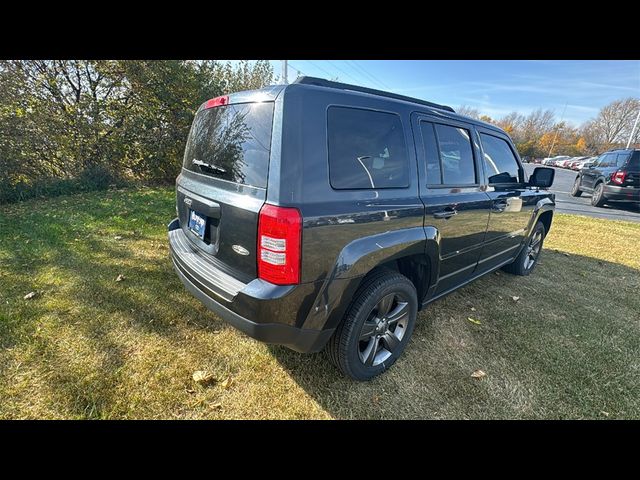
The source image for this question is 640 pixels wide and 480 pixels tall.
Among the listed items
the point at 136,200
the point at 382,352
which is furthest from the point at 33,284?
the point at 136,200

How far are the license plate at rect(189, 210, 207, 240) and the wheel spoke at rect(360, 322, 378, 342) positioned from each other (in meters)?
1.32

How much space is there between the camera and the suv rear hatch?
1.70 meters

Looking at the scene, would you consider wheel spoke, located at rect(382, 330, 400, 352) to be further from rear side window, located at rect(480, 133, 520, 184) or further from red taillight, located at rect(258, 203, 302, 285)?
rear side window, located at rect(480, 133, 520, 184)

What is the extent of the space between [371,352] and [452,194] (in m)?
1.45

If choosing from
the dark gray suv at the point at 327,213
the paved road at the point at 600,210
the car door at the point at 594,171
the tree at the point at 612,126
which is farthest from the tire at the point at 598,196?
the tree at the point at 612,126

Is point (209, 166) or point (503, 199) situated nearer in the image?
point (209, 166)

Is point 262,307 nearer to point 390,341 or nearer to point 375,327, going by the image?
point 375,327

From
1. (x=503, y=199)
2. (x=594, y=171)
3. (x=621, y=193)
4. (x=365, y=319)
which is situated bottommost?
(x=365, y=319)

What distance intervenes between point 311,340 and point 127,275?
2.59m

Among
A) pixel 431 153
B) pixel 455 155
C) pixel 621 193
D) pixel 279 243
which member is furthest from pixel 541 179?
pixel 621 193

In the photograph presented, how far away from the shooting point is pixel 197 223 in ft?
7.14

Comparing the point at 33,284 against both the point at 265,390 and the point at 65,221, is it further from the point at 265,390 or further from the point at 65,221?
the point at 265,390

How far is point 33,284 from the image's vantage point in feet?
9.94

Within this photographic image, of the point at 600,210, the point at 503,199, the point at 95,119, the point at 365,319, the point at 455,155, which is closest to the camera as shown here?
the point at 365,319
